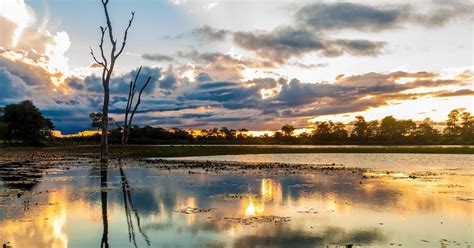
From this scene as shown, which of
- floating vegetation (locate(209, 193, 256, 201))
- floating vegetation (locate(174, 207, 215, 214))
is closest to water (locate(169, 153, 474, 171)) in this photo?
floating vegetation (locate(209, 193, 256, 201))

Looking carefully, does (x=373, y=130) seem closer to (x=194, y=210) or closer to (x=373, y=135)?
(x=373, y=135)

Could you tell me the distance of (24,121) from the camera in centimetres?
10269

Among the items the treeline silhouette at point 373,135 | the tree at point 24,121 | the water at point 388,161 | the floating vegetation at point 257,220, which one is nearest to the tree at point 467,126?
the treeline silhouette at point 373,135

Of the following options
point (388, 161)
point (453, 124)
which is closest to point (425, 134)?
point (453, 124)

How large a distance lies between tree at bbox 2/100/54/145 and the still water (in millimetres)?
82839

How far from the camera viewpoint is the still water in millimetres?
12859

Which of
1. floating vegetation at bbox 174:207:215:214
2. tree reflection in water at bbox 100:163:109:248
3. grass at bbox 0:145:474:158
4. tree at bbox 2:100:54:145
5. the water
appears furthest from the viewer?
tree at bbox 2:100:54:145

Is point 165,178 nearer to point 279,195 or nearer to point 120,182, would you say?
point 120,182

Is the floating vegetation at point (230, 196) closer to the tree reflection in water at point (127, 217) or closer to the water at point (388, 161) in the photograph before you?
the tree reflection in water at point (127, 217)

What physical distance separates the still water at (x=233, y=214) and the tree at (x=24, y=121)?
82.8 m

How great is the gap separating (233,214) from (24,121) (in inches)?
3923

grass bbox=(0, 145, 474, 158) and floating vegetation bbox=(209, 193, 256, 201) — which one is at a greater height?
grass bbox=(0, 145, 474, 158)

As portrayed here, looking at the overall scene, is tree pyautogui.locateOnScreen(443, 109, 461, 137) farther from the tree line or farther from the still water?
the still water

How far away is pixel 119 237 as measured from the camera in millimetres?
13172
